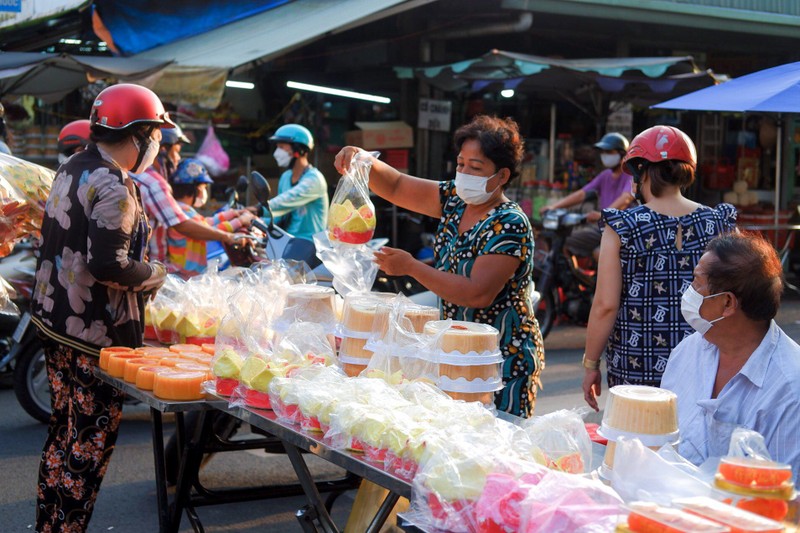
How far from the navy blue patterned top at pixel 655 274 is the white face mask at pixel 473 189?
544 mm

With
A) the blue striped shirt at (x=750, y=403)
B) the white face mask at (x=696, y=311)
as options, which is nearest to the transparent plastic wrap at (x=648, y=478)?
the blue striped shirt at (x=750, y=403)

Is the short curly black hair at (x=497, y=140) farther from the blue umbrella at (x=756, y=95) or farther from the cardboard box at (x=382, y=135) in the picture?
the cardboard box at (x=382, y=135)

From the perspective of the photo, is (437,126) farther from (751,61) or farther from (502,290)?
(502,290)

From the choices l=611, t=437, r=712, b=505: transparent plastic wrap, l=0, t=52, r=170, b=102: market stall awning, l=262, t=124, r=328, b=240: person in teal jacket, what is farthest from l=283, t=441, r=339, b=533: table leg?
l=0, t=52, r=170, b=102: market stall awning

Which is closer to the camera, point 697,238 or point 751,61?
point 697,238

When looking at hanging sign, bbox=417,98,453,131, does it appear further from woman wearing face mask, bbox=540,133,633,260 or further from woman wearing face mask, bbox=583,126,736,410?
woman wearing face mask, bbox=583,126,736,410

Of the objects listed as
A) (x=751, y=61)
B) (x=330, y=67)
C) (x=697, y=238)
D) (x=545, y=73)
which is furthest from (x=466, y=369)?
(x=751, y=61)

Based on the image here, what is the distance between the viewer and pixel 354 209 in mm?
3848

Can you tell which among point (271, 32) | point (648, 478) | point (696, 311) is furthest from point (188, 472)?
point (271, 32)

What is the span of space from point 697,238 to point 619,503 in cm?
201

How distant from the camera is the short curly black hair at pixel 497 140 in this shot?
11.9ft

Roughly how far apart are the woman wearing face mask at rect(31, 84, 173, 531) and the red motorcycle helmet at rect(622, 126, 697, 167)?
6.64ft

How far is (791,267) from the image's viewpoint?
14.2 m

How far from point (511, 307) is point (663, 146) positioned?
924mm
